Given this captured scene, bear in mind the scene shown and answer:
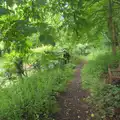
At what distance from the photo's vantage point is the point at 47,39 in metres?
1.15

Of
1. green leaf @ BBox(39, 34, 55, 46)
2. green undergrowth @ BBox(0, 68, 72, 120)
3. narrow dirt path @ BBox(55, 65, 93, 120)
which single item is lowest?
narrow dirt path @ BBox(55, 65, 93, 120)

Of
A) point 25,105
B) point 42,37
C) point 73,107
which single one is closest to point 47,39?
point 42,37

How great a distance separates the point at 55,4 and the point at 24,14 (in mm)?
348

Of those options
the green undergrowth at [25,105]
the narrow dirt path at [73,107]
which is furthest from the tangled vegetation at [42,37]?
the narrow dirt path at [73,107]

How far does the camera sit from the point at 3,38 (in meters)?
1.61

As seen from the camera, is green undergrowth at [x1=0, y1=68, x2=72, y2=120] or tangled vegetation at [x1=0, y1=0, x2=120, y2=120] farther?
green undergrowth at [x1=0, y1=68, x2=72, y2=120]

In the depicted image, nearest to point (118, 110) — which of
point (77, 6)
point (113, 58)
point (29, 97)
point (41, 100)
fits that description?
point (41, 100)

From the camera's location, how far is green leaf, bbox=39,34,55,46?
1.14m

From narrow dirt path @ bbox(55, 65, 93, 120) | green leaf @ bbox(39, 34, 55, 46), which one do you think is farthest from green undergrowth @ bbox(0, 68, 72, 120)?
green leaf @ bbox(39, 34, 55, 46)

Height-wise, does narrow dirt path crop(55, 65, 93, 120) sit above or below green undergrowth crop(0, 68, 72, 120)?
below

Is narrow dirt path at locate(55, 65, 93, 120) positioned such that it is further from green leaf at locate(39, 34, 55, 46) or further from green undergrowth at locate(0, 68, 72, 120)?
green leaf at locate(39, 34, 55, 46)

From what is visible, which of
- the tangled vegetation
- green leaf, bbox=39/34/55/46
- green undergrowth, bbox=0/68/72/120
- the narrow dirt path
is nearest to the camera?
green leaf, bbox=39/34/55/46

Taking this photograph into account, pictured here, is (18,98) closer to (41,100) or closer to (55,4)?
(41,100)

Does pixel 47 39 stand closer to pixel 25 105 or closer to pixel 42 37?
pixel 42 37
